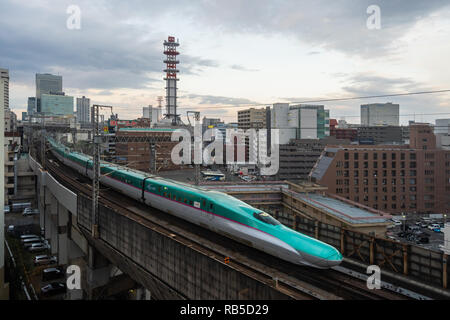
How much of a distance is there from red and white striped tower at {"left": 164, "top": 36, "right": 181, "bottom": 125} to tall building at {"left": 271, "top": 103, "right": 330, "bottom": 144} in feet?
150

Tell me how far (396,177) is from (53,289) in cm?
6825

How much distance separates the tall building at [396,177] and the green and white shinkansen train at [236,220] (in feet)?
160

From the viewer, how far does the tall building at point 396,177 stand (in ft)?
217

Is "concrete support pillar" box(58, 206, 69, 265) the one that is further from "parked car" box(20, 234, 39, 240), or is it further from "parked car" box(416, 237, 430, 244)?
"parked car" box(416, 237, 430, 244)

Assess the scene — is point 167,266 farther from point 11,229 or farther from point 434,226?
point 434,226

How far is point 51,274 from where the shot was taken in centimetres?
3697

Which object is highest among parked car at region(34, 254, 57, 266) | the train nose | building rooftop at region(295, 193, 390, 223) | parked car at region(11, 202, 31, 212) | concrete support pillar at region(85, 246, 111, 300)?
the train nose

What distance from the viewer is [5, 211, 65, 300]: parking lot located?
33.6 meters

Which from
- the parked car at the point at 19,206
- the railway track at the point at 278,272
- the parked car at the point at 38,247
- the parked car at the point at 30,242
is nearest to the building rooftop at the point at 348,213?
the railway track at the point at 278,272

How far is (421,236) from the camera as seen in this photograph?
5400 centimetres

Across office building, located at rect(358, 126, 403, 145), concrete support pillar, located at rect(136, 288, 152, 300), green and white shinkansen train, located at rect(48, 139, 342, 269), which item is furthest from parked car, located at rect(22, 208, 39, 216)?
office building, located at rect(358, 126, 403, 145)

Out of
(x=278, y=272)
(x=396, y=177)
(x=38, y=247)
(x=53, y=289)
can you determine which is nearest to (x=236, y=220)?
(x=278, y=272)

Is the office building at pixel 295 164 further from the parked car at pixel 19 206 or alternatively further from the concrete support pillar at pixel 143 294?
the concrete support pillar at pixel 143 294
